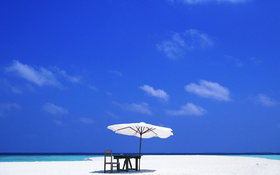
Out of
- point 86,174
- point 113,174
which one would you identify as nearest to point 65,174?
point 86,174

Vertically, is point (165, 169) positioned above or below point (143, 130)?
below

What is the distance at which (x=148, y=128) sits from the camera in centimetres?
1502

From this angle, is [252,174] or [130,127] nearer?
[252,174]

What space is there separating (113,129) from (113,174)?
2.21 meters

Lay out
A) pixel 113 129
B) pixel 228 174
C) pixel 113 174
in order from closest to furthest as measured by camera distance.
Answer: pixel 228 174 → pixel 113 174 → pixel 113 129

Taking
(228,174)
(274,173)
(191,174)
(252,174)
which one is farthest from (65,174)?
(274,173)

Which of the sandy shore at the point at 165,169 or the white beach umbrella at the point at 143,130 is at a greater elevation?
the white beach umbrella at the point at 143,130

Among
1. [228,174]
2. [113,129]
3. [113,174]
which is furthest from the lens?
[113,129]

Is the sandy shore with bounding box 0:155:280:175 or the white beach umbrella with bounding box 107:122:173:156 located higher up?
the white beach umbrella with bounding box 107:122:173:156

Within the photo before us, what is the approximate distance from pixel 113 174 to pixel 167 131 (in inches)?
125

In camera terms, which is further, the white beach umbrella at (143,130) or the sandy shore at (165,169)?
the white beach umbrella at (143,130)

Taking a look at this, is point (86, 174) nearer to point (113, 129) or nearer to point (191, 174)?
point (113, 129)

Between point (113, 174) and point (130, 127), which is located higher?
point (130, 127)

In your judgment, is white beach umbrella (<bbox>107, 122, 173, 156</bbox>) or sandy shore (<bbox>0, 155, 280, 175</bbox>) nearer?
sandy shore (<bbox>0, 155, 280, 175</bbox>)
